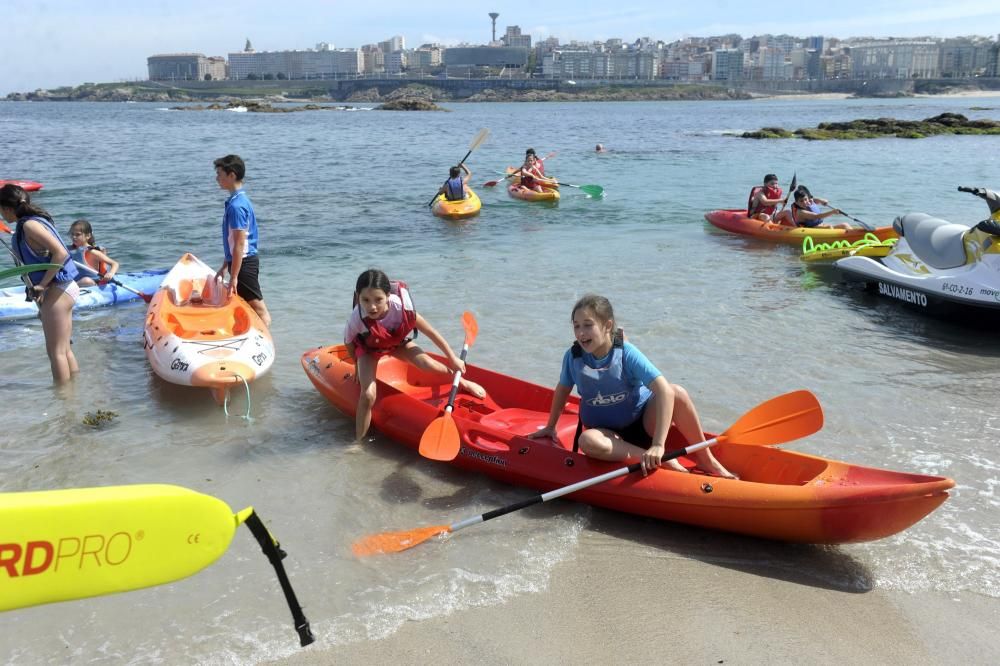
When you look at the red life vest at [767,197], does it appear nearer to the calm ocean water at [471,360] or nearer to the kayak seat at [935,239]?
the calm ocean water at [471,360]

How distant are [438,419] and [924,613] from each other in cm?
276

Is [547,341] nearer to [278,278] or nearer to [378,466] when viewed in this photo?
[378,466]

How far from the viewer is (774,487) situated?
4090 millimetres

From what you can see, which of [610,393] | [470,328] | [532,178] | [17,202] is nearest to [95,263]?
[17,202]

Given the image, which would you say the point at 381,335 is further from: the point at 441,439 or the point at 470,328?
the point at 470,328

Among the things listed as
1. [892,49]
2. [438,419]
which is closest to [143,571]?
[438,419]

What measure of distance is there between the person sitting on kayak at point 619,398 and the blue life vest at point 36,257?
147 inches

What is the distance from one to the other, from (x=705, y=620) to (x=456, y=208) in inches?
480

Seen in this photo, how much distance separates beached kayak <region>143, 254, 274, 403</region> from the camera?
19.5 ft

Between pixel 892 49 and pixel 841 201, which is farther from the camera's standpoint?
pixel 892 49

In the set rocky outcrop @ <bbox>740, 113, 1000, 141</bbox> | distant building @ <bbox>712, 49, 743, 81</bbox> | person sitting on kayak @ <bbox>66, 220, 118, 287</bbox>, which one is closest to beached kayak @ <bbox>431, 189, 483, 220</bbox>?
person sitting on kayak @ <bbox>66, 220, 118, 287</bbox>

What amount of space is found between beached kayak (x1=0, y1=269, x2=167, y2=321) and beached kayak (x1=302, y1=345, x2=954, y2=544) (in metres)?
4.33

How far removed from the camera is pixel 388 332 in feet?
17.6

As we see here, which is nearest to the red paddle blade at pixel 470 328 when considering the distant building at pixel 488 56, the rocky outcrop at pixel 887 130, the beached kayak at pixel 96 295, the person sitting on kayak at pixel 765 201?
the beached kayak at pixel 96 295
